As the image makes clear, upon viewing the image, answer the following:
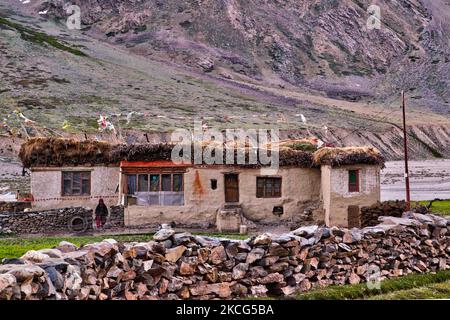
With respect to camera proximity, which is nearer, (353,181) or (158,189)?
(353,181)

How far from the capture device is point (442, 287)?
1037 centimetres

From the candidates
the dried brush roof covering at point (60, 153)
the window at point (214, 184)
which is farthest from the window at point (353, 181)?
the dried brush roof covering at point (60, 153)

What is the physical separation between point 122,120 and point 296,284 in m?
68.3

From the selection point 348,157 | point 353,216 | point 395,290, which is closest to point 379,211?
point 353,216

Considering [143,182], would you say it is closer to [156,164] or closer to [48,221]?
[156,164]

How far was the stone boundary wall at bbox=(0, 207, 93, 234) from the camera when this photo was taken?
23500 millimetres

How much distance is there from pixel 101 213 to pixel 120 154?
9.58 ft

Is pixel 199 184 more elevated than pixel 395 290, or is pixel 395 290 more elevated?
pixel 199 184

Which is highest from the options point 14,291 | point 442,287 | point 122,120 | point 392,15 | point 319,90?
point 392,15

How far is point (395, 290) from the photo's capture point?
10.4 meters

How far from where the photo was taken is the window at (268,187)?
1073 inches

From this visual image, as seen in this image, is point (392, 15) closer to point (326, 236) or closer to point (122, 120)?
point (122, 120)

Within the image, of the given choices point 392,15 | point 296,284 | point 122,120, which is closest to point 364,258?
point 296,284

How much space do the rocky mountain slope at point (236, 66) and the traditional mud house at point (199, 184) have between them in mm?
38073
